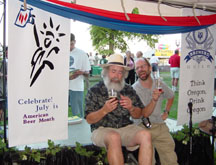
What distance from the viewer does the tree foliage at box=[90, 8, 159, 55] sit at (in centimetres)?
1675

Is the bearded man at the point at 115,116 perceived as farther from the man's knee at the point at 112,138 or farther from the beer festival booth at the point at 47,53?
the beer festival booth at the point at 47,53

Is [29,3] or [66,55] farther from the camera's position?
[66,55]

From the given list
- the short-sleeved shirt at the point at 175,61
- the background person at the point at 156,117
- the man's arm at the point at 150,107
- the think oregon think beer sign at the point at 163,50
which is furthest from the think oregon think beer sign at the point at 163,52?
the man's arm at the point at 150,107

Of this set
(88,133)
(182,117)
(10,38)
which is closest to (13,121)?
(10,38)

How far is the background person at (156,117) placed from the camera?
2.73m

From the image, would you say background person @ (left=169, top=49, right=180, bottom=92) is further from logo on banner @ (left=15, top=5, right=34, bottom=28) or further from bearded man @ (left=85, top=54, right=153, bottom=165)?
logo on banner @ (left=15, top=5, right=34, bottom=28)

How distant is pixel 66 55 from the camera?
241 centimetres

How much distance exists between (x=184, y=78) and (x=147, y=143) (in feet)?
4.33

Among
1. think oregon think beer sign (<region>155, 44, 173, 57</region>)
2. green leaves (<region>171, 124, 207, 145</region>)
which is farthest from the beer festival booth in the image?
think oregon think beer sign (<region>155, 44, 173, 57</region>)

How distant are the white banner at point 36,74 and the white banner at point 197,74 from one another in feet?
5.31

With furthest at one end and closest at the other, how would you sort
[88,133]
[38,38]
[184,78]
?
[88,133]
[184,78]
[38,38]

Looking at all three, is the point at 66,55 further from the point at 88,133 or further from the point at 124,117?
the point at 88,133

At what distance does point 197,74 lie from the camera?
10.8 ft

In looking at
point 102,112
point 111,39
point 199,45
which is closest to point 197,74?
point 199,45
